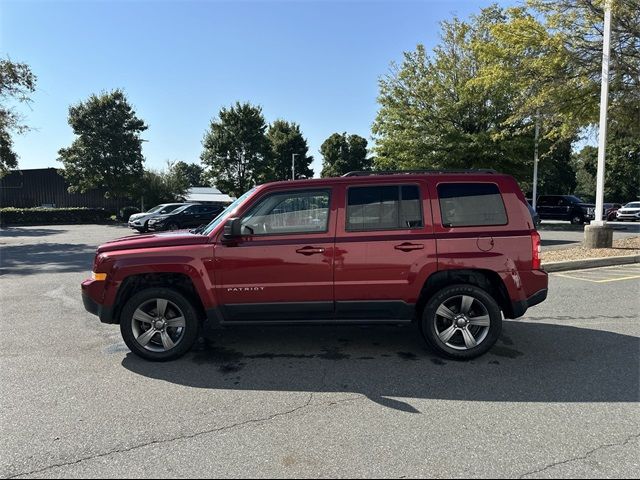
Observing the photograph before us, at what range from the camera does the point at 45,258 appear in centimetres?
1314

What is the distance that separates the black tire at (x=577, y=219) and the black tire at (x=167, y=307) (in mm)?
29222

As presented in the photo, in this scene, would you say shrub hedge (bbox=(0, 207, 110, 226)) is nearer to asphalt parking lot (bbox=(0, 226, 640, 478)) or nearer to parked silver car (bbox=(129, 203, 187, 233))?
parked silver car (bbox=(129, 203, 187, 233))

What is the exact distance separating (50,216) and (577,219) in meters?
36.2

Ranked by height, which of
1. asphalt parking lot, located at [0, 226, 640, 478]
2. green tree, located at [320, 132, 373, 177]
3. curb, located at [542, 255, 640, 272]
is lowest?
asphalt parking lot, located at [0, 226, 640, 478]

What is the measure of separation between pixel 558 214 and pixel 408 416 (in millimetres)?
29490

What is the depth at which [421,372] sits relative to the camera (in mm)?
4289

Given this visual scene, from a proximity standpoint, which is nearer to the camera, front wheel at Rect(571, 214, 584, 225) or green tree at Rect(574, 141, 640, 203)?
front wheel at Rect(571, 214, 584, 225)

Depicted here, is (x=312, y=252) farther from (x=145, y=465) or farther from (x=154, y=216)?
(x=154, y=216)

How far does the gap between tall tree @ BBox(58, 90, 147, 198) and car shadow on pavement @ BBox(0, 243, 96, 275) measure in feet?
56.5

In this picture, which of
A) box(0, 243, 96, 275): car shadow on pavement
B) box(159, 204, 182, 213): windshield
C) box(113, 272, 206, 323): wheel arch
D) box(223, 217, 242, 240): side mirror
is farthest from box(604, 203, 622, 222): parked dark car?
box(113, 272, 206, 323): wheel arch

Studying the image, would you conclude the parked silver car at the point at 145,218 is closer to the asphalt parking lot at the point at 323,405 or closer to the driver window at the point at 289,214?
the asphalt parking lot at the point at 323,405

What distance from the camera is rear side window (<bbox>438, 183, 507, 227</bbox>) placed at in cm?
458

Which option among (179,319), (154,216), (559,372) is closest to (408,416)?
(559,372)

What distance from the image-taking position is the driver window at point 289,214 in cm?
457
